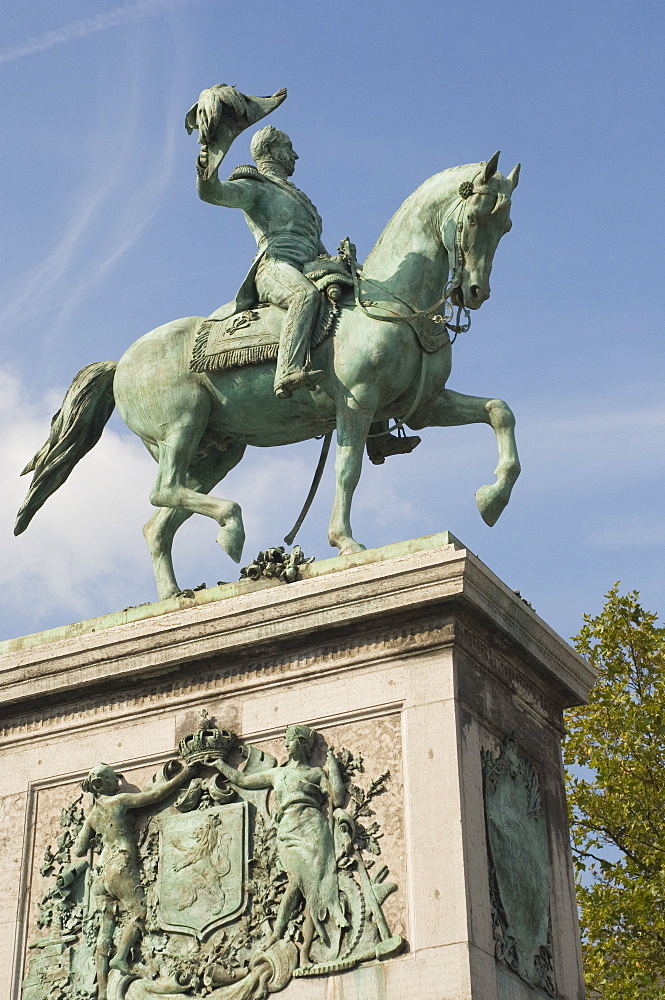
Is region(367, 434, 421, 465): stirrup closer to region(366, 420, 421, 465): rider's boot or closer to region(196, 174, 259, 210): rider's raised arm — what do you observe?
region(366, 420, 421, 465): rider's boot

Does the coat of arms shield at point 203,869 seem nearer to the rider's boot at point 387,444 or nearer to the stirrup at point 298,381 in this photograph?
the stirrup at point 298,381

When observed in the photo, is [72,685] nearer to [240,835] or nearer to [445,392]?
[240,835]

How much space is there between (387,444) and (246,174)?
242cm

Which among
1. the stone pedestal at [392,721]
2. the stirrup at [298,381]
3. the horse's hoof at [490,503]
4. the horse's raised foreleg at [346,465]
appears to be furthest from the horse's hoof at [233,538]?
the horse's hoof at [490,503]

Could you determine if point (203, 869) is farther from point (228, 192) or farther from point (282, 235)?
point (228, 192)

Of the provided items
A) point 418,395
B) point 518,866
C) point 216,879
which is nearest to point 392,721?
point 518,866

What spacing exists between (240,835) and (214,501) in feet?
8.88

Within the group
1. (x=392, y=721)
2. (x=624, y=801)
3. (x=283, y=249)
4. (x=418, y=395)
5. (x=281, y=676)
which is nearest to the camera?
(x=392, y=721)

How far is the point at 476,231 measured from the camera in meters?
11.6

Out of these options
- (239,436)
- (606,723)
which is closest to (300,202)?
(239,436)

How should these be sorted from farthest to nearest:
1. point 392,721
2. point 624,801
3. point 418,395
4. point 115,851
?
point 624,801 < point 418,395 < point 115,851 < point 392,721

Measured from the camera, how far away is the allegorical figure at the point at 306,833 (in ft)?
30.0

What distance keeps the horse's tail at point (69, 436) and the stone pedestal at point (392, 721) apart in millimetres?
1506

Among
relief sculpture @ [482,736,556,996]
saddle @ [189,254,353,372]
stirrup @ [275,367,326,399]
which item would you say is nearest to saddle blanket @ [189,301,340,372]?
saddle @ [189,254,353,372]
